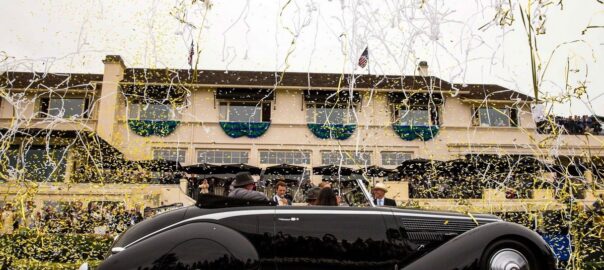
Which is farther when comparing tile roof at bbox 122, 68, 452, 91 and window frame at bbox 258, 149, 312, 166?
tile roof at bbox 122, 68, 452, 91

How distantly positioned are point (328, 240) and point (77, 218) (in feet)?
45.0

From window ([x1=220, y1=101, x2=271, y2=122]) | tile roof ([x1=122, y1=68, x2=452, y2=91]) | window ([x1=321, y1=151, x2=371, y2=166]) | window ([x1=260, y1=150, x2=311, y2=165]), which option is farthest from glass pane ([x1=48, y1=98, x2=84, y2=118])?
window ([x1=321, y1=151, x2=371, y2=166])

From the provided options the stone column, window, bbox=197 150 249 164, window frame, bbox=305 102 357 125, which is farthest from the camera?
window frame, bbox=305 102 357 125

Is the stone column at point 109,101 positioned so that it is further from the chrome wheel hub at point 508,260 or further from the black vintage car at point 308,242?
the chrome wheel hub at point 508,260

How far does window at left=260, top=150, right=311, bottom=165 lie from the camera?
2667 centimetres

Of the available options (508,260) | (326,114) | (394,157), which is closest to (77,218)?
(508,260)

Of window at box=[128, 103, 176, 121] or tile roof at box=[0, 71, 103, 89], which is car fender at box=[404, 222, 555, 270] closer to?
window at box=[128, 103, 176, 121]

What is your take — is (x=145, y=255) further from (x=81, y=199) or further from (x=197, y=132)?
(x=197, y=132)

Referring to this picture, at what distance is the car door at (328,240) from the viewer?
4.30m

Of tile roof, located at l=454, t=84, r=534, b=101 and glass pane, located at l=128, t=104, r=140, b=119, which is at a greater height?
tile roof, located at l=454, t=84, r=534, b=101

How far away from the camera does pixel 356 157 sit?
26.4m

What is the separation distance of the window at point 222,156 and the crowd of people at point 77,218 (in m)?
8.87

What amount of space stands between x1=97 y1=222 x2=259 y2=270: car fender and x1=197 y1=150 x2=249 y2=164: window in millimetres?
22385

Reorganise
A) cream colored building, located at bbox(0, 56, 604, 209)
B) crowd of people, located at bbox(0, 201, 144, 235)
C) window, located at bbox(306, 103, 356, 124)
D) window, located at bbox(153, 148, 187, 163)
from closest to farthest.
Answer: crowd of people, located at bbox(0, 201, 144, 235) → window, located at bbox(153, 148, 187, 163) → cream colored building, located at bbox(0, 56, 604, 209) → window, located at bbox(306, 103, 356, 124)
